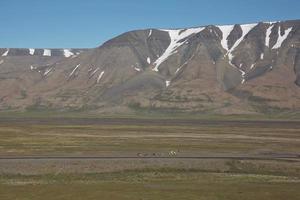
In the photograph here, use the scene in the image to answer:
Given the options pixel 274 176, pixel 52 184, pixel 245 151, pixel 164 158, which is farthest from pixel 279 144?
pixel 52 184

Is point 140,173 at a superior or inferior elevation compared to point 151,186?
inferior

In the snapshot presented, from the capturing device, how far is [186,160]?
75250 mm

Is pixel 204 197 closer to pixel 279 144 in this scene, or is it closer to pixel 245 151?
pixel 245 151

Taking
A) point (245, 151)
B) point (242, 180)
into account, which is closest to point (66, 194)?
point (242, 180)

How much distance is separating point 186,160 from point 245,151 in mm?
24338

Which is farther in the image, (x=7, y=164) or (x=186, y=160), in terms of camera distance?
(x=186, y=160)

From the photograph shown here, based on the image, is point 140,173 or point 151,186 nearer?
point 151,186

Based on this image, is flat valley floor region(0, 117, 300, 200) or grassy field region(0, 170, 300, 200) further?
flat valley floor region(0, 117, 300, 200)

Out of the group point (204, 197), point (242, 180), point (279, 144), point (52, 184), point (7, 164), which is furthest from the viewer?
point (279, 144)

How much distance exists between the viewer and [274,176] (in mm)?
62000

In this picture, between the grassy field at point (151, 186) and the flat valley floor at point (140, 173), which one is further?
the flat valley floor at point (140, 173)

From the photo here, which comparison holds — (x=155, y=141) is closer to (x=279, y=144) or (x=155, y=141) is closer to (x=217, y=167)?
(x=279, y=144)

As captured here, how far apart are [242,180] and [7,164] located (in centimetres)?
3098

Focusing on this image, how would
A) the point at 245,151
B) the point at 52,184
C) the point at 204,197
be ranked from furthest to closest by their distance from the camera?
the point at 245,151
the point at 52,184
the point at 204,197
